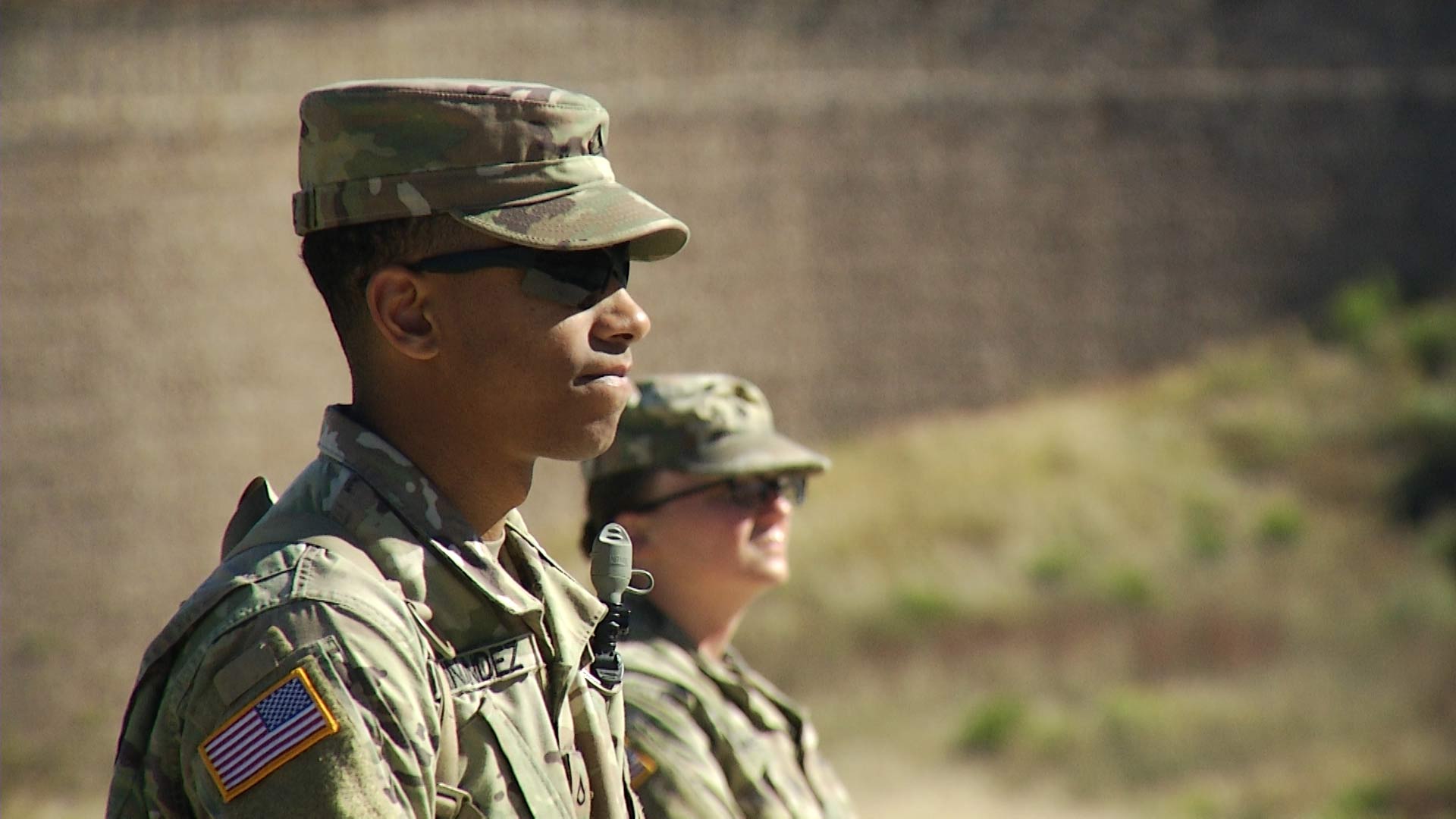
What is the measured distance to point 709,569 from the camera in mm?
3584

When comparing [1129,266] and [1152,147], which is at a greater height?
[1152,147]

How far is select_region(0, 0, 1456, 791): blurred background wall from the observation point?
65.2 feet

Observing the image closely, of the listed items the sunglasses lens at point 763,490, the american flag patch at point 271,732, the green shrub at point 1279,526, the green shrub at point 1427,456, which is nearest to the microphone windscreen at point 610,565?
the american flag patch at point 271,732

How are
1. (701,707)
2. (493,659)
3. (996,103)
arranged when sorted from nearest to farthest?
(493,659)
(701,707)
(996,103)

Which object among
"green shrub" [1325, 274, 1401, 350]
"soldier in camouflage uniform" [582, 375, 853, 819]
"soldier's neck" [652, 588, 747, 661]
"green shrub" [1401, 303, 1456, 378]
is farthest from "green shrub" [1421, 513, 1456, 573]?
"soldier's neck" [652, 588, 747, 661]

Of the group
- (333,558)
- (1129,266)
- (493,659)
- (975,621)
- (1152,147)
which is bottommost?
(975,621)

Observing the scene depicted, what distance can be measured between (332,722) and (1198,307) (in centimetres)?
2270

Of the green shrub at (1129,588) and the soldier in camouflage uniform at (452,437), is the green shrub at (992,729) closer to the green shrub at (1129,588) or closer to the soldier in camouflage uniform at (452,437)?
the green shrub at (1129,588)

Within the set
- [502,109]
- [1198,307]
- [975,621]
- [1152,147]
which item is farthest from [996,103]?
Result: [502,109]

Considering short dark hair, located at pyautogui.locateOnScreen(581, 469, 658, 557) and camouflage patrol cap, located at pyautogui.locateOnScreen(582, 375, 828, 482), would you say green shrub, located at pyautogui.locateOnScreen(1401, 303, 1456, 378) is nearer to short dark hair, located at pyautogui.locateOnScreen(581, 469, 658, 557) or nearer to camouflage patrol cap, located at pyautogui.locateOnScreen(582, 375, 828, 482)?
camouflage patrol cap, located at pyautogui.locateOnScreen(582, 375, 828, 482)

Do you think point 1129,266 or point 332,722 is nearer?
point 332,722

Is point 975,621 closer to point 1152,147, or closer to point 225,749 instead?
point 1152,147

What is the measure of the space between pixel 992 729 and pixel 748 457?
9829 mm

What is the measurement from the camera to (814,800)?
3529 mm
